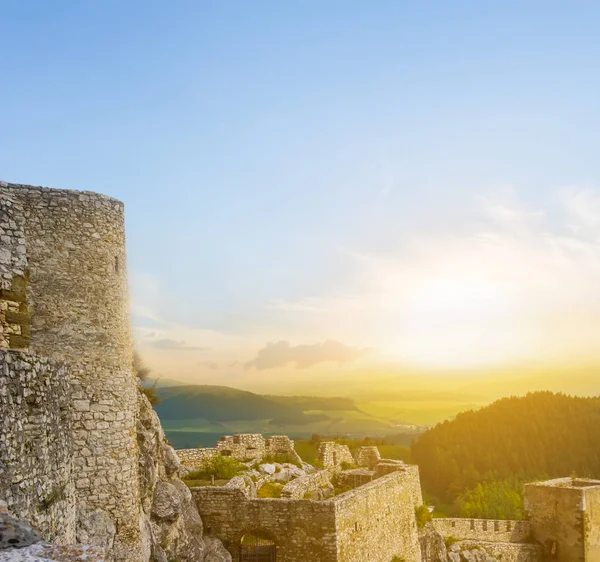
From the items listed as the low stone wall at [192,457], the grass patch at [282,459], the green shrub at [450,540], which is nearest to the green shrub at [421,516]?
the green shrub at [450,540]

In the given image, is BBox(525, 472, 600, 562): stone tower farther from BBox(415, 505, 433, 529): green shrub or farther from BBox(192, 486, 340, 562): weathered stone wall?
BBox(192, 486, 340, 562): weathered stone wall

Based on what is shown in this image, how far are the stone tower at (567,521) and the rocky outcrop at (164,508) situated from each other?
1056 inches

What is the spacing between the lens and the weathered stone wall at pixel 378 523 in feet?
70.5

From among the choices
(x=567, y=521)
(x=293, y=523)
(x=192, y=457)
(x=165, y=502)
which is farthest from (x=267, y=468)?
(x=567, y=521)

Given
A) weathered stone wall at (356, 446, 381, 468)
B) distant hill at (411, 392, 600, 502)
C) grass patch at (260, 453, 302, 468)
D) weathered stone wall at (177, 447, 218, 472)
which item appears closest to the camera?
weathered stone wall at (177, 447, 218, 472)

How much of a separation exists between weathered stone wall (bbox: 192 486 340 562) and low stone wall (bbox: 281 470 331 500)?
1817mm

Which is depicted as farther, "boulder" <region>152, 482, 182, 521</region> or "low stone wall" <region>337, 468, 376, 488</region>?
"low stone wall" <region>337, 468, 376, 488</region>

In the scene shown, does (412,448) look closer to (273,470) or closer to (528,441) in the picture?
(528,441)

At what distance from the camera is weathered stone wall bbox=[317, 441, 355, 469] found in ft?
105

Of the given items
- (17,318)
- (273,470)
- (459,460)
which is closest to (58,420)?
(17,318)

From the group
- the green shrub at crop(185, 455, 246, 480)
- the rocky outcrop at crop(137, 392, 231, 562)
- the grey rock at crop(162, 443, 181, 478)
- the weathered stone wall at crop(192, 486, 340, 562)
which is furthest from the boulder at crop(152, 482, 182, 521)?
the green shrub at crop(185, 455, 246, 480)

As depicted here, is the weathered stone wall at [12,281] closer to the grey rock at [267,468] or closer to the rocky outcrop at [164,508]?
the rocky outcrop at [164,508]

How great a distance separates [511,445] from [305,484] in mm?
64508

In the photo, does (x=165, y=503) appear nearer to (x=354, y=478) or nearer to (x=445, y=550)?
(x=354, y=478)
